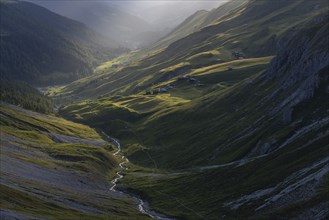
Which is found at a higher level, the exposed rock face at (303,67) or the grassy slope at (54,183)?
the exposed rock face at (303,67)

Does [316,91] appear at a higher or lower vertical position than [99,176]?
higher

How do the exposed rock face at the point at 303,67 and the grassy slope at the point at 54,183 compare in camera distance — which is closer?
the grassy slope at the point at 54,183

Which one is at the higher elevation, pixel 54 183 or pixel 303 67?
pixel 303 67

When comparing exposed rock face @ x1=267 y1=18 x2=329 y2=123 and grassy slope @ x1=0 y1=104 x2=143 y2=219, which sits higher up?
exposed rock face @ x1=267 y1=18 x2=329 y2=123

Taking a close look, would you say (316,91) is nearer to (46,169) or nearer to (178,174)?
(178,174)

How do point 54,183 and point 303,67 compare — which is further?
point 303,67

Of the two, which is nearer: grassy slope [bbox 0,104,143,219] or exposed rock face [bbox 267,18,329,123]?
grassy slope [bbox 0,104,143,219]

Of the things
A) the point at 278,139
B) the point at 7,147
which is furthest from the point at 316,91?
the point at 7,147

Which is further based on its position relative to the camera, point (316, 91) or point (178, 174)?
point (178, 174)
